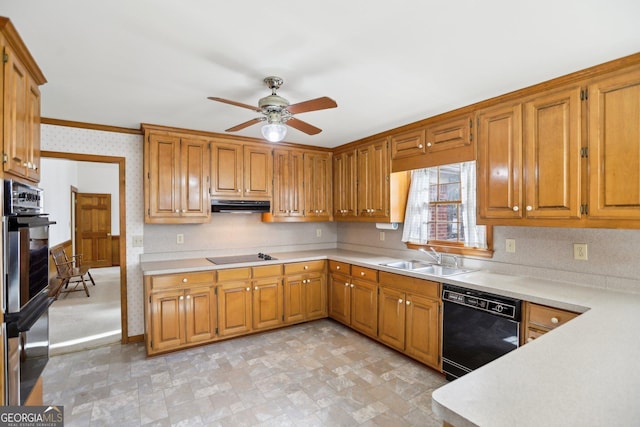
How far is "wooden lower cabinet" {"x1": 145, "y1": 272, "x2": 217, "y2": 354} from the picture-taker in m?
3.10

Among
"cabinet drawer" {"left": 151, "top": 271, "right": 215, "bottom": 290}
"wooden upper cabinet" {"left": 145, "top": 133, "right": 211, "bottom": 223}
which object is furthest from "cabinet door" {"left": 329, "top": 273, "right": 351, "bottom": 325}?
"wooden upper cabinet" {"left": 145, "top": 133, "right": 211, "bottom": 223}

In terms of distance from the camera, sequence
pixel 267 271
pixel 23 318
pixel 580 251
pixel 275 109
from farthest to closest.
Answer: pixel 267 271, pixel 580 251, pixel 275 109, pixel 23 318

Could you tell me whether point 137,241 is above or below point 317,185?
below

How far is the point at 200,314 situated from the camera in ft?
10.9

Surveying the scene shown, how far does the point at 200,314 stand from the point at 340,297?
5.35ft

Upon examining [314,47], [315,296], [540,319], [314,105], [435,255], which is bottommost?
[315,296]

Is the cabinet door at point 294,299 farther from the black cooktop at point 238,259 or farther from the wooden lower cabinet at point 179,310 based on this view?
the wooden lower cabinet at point 179,310

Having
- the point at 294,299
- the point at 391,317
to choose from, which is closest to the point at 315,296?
the point at 294,299

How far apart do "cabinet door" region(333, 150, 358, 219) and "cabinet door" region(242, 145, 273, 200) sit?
37.6 inches

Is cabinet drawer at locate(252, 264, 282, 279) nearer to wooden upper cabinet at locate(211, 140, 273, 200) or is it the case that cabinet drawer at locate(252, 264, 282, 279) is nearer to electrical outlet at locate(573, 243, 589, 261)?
wooden upper cabinet at locate(211, 140, 273, 200)

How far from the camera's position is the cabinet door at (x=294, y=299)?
12.6 ft

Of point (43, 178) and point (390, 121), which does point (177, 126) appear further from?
point (43, 178)

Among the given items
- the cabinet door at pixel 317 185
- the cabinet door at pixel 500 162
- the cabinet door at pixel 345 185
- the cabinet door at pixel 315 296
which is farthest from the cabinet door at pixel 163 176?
the cabinet door at pixel 500 162

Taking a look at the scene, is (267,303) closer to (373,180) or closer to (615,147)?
(373,180)
